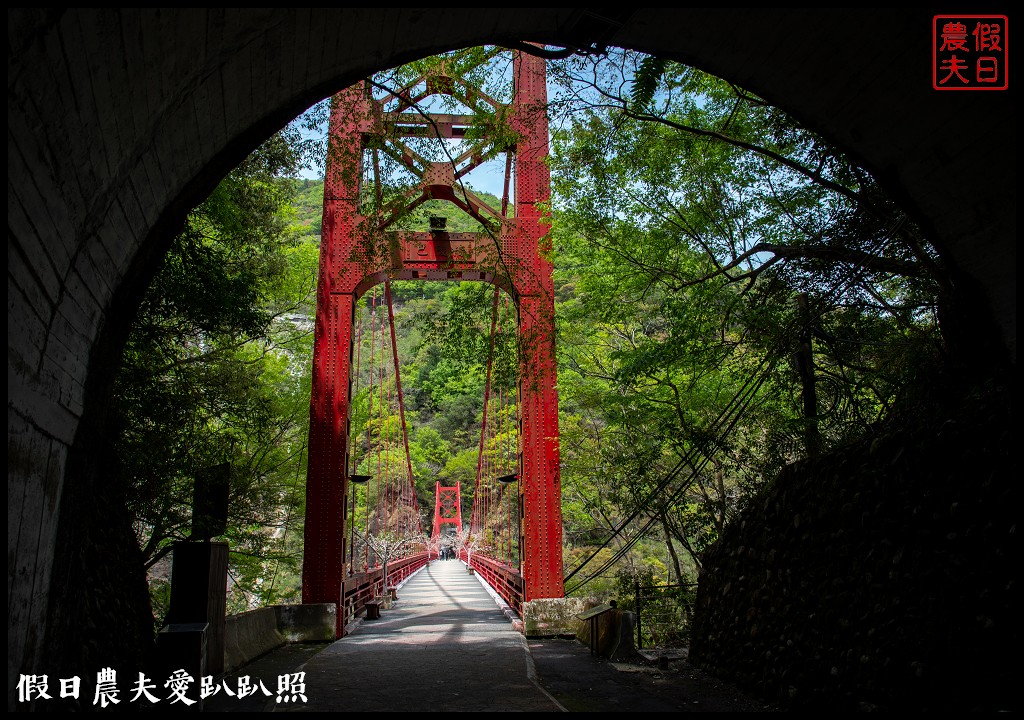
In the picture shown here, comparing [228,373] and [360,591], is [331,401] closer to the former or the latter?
[228,373]

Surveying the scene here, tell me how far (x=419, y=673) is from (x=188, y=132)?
13.0ft

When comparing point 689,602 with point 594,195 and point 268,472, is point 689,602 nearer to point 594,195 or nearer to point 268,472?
point 594,195

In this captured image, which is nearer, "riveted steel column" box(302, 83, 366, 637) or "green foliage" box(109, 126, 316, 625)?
"green foliage" box(109, 126, 316, 625)

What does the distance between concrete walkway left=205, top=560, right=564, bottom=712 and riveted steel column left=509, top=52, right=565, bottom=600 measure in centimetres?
90

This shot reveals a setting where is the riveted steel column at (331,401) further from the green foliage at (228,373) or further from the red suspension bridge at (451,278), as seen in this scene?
the green foliage at (228,373)

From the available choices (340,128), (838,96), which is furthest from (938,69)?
(340,128)

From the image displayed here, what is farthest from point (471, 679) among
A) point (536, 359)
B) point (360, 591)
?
point (360, 591)

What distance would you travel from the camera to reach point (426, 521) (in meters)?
46.8

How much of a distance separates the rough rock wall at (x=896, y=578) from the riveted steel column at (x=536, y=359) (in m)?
3.17

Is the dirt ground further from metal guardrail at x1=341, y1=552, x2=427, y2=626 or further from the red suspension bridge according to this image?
metal guardrail at x1=341, y1=552, x2=427, y2=626

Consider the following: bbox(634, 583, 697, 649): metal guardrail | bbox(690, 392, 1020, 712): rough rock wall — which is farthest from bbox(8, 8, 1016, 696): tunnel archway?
bbox(634, 583, 697, 649): metal guardrail

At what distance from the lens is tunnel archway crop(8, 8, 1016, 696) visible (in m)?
1.68

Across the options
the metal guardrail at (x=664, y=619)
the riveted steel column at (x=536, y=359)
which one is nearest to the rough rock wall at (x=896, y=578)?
the riveted steel column at (x=536, y=359)

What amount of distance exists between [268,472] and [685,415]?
575 centimetres
